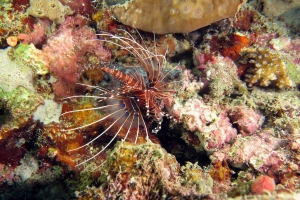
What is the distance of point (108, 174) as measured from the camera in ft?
9.16

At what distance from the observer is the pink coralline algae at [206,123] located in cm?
383

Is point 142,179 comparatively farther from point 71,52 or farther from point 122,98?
point 71,52

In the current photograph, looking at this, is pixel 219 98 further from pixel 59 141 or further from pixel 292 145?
pixel 59 141

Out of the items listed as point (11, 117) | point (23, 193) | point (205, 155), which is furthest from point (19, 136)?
point (205, 155)

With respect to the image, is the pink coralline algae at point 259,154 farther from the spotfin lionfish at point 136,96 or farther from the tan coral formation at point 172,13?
the tan coral formation at point 172,13

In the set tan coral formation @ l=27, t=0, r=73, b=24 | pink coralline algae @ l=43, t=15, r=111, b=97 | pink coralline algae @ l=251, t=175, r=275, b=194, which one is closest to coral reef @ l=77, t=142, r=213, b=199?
pink coralline algae @ l=251, t=175, r=275, b=194

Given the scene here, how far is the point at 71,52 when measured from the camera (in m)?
4.24

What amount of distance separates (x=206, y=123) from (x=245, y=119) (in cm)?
83

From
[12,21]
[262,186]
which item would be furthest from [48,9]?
[262,186]

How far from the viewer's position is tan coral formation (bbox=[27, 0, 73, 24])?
4016mm

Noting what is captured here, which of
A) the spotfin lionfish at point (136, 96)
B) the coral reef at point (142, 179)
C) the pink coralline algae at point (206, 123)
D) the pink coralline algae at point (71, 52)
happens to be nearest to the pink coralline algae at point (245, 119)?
the pink coralline algae at point (206, 123)

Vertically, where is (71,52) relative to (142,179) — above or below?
above

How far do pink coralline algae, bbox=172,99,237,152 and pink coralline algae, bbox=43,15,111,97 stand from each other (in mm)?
1995

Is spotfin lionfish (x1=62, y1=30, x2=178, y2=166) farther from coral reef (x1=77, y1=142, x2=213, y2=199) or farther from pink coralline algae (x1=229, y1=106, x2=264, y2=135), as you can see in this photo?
pink coralline algae (x1=229, y1=106, x2=264, y2=135)
